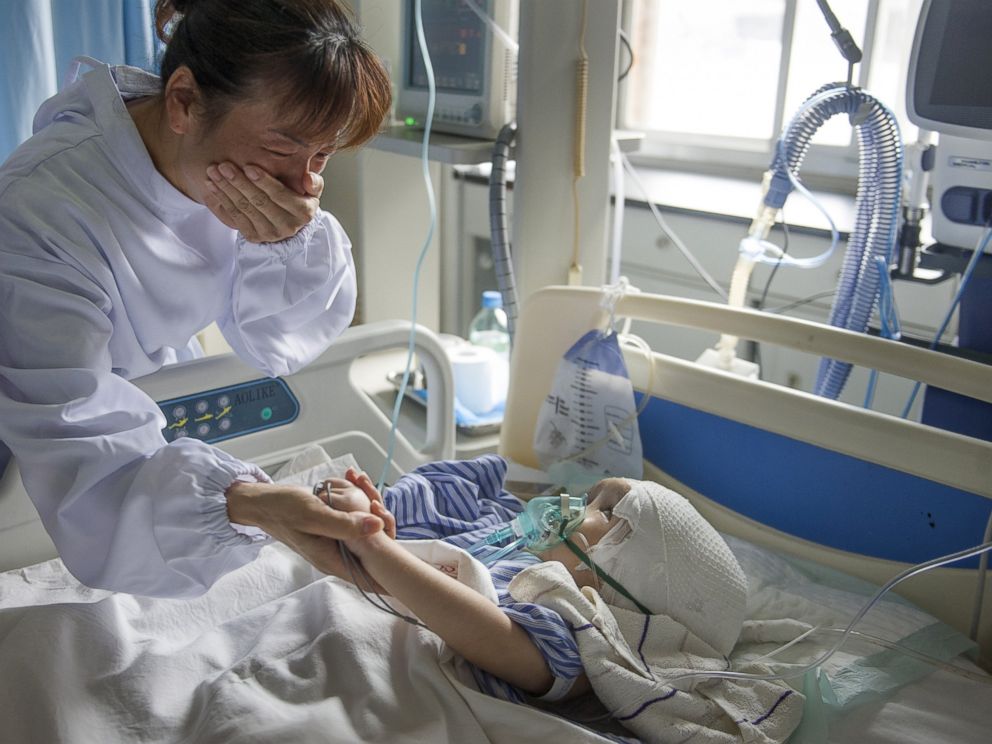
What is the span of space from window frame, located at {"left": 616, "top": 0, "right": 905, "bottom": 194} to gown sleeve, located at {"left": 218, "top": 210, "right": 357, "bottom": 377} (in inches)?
48.4

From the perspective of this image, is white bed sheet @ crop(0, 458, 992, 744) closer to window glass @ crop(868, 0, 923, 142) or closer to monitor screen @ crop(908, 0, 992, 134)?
monitor screen @ crop(908, 0, 992, 134)

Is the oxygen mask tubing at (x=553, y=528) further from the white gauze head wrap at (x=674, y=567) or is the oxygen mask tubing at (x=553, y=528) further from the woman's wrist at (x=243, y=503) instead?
the woman's wrist at (x=243, y=503)

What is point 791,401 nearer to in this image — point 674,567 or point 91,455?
point 674,567

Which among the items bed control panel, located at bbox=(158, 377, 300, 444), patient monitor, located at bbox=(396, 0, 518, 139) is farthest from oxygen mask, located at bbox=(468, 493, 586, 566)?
patient monitor, located at bbox=(396, 0, 518, 139)

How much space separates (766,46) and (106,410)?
8.53 feet

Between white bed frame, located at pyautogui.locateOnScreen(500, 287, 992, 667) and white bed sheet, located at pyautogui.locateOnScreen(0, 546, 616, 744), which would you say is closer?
white bed sheet, located at pyautogui.locateOnScreen(0, 546, 616, 744)

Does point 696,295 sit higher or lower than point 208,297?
lower

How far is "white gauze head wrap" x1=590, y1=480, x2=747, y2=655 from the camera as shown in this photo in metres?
1.29

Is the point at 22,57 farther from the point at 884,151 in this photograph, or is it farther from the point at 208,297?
the point at 884,151

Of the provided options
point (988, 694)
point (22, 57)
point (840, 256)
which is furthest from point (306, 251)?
point (840, 256)

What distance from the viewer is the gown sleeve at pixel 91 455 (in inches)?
41.6

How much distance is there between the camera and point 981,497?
1281mm

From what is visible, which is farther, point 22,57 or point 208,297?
point 22,57

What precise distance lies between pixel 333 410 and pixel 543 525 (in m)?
0.49
